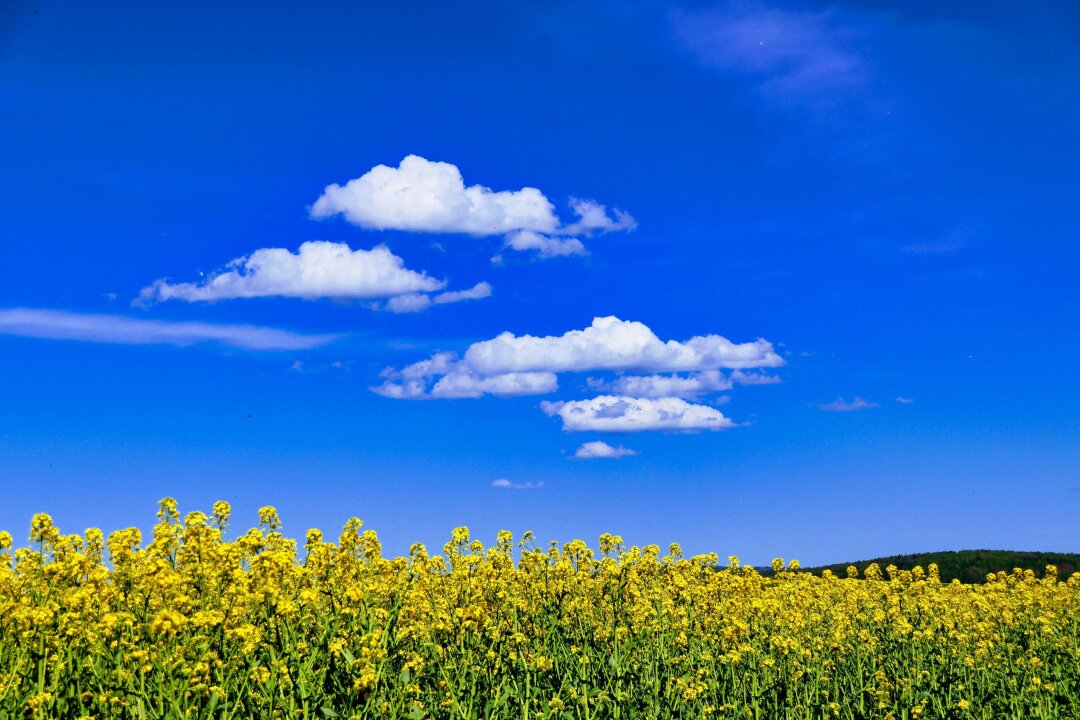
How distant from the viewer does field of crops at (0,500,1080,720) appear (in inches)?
305

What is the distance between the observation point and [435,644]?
9.92 m

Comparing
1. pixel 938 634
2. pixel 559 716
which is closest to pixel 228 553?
pixel 559 716

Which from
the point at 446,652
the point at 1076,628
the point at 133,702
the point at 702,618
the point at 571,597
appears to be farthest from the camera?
the point at 1076,628

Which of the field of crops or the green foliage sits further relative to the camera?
the green foliage

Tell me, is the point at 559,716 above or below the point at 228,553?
below

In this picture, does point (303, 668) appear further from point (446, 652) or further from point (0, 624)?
point (0, 624)

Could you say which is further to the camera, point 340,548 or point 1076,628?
point 1076,628

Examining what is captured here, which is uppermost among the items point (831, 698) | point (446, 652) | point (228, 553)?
point (228, 553)

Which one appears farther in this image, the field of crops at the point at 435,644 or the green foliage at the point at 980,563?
the green foliage at the point at 980,563

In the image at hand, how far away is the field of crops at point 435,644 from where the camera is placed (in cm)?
775

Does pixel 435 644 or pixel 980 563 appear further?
pixel 980 563

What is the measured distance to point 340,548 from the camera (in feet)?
30.8

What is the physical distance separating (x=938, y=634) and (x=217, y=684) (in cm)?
1032

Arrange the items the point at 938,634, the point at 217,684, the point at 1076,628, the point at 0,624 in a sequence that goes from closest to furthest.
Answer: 1. the point at 217,684
2. the point at 0,624
3. the point at 938,634
4. the point at 1076,628
